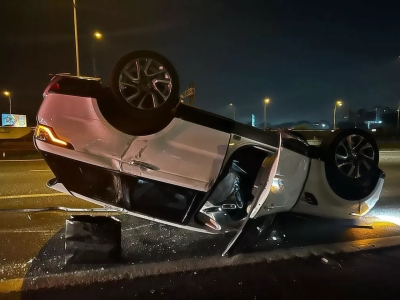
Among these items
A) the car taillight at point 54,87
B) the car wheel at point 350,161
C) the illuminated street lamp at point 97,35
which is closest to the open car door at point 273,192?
the car wheel at point 350,161

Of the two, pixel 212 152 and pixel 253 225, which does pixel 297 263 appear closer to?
pixel 253 225

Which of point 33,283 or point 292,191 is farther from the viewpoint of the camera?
point 292,191

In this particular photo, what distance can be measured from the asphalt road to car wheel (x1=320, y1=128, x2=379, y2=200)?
64 cm

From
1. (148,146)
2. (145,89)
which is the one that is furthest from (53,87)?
(148,146)

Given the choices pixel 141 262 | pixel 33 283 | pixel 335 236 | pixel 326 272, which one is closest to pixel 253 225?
pixel 326 272

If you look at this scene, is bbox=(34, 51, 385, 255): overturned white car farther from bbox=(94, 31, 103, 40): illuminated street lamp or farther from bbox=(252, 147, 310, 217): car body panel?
bbox=(94, 31, 103, 40): illuminated street lamp

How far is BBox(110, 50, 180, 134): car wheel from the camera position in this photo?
3908 millimetres

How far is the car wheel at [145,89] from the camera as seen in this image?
3.91 meters

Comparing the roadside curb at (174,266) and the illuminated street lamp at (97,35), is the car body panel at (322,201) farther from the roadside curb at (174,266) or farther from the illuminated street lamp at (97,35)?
the illuminated street lamp at (97,35)

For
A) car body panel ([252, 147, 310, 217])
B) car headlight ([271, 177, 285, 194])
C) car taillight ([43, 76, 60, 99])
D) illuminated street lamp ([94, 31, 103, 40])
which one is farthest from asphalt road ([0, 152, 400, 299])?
illuminated street lamp ([94, 31, 103, 40])

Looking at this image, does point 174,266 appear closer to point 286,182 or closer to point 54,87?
point 286,182

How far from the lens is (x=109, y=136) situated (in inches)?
154

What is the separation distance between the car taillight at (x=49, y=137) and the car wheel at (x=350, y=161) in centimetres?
317

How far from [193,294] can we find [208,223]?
107cm
